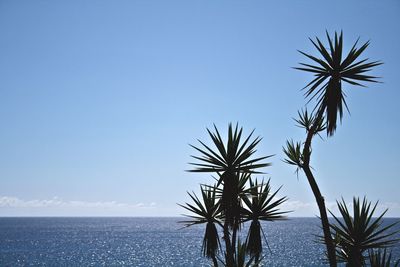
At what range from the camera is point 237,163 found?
908 cm

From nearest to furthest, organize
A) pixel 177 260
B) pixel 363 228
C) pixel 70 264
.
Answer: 1. pixel 363 228
2. pixel 70 264
3. pixel 177 260

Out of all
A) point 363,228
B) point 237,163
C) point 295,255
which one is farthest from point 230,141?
point 295,255

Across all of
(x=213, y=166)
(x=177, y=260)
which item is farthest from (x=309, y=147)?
(x=177, y=260)

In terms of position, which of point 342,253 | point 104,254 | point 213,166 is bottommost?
point 104,254

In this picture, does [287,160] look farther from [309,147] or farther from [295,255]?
[295,255]

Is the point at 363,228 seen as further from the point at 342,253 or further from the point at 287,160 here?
the point at 287,160

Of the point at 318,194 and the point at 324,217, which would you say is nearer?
the point at 324,217

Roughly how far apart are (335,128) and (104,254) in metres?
69.1

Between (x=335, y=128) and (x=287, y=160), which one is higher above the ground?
(x=335, y=128)

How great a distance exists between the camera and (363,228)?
941 centimetres

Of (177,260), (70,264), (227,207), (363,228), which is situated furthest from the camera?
(177,260)

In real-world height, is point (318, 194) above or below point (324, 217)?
above

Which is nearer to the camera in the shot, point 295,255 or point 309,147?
point 309,147

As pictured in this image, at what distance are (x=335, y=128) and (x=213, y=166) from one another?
3.15m
